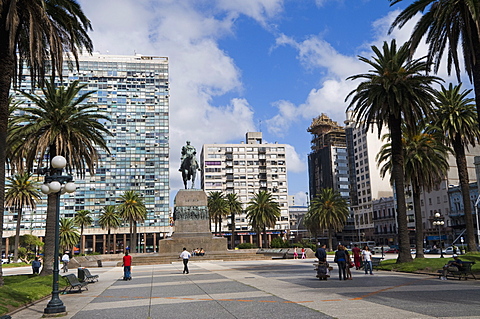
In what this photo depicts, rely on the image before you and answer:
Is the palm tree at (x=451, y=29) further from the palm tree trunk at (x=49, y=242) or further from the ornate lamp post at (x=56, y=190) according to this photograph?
the palm tree trunk at (x=49, y=242)

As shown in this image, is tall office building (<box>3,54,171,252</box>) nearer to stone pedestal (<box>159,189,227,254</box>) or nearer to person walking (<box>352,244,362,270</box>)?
stone pedestal (<box>159,189,227,254</box>)

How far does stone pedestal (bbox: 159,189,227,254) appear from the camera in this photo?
4716 cm

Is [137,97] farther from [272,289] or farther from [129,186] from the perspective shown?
[272,289]

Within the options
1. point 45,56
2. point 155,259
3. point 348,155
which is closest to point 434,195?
point 348,155

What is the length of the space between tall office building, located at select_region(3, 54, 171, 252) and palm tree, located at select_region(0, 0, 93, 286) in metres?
101

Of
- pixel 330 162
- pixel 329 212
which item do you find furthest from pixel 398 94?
pixel 330 162

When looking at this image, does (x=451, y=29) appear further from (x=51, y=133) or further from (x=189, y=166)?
(x=189, y=166)

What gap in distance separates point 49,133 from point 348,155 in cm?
13056

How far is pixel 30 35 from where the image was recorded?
675 inches

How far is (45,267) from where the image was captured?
1045 inches

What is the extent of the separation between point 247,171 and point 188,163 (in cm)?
9562

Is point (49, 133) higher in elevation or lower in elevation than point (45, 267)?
higher

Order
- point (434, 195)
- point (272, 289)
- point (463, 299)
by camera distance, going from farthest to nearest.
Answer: point (434, 195)
point (272, 289)
point (463, 299)

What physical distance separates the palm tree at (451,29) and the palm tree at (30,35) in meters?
17.3
